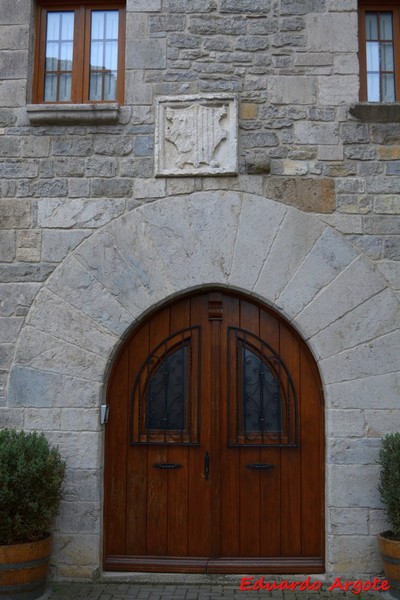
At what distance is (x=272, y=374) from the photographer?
17.3 feet

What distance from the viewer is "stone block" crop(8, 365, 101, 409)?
16.7 ft

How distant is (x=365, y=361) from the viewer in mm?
4973

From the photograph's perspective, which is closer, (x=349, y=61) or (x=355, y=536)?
(x=355, y=536)

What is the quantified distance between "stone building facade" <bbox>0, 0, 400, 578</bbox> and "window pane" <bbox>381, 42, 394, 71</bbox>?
0.33m

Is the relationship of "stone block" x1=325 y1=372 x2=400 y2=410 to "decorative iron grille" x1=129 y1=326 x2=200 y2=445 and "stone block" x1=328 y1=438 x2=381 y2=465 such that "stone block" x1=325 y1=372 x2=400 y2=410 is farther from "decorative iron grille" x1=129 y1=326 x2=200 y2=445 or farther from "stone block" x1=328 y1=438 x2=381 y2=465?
"decorative iron grille" x1=129 y1=326 x2=200 y2=445

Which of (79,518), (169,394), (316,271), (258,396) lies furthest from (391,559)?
(79,518)

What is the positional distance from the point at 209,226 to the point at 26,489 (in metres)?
2.46

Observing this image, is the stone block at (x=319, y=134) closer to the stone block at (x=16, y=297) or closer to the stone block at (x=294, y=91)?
the stone block at (x=294, y=91)

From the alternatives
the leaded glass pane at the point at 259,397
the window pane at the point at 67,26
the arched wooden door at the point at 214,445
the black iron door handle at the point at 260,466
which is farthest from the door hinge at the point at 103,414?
the window pane at the point at 67,26

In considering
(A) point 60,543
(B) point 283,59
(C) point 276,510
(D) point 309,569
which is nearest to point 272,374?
(C) point 276,510

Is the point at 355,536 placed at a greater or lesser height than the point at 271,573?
greater

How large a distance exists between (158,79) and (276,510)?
12.3ft

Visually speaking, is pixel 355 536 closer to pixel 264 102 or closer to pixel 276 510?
pixel 276 510

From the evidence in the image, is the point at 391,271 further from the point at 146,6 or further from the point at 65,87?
the point at 65,87
